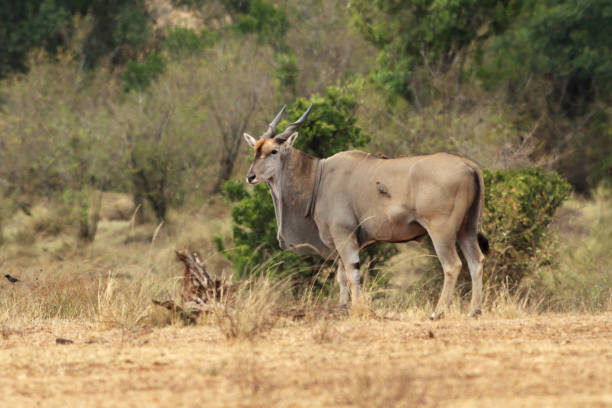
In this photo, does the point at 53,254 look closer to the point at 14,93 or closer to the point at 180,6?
the point at 14,93

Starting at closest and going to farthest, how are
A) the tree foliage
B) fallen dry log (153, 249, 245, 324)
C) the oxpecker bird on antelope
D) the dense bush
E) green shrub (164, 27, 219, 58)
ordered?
fallen dry log (153, 249, 245, 324) → the oxpecker bird on antelope → the dense bush → the tree foliage → green shrub (164, 27, 219, 58)

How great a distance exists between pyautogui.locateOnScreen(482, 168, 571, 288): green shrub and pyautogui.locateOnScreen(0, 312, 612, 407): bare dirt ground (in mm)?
3914

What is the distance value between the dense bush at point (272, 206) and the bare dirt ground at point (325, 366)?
204 inches

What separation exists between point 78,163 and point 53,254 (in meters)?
2.35

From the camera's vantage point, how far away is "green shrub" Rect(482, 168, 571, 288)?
432 inches

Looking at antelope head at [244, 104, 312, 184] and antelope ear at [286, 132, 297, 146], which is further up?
antelope ear at [286, 132, 297, 146]

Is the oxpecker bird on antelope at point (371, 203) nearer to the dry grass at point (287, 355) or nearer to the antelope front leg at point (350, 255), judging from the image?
the antelope front leg at point (350, 255)

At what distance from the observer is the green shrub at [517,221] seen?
11.0 m

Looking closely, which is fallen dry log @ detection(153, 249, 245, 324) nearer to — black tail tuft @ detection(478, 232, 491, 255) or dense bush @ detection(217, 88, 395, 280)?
black tail tuft @ detection(478, 232, 491, 255)

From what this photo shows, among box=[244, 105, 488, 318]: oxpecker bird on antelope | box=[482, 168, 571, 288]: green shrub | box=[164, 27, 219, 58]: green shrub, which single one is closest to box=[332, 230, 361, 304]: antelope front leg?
box=[244, 105, 488, 318]: oxpecker bird on antelope

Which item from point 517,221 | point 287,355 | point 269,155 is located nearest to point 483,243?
point 269,155

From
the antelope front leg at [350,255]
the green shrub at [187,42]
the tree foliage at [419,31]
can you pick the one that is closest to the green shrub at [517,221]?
the antelope front leg at [350,255]

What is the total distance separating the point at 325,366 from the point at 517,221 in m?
6.48

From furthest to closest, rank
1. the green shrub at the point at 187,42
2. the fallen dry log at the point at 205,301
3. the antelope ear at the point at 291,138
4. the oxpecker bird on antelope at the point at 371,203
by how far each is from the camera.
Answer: the green shrub at the point at 187,42
the antelope ear at the point at 291,138
the oxpecker bird on antelope at the point at 371,203
the fallen dry log at the point at 205,301
